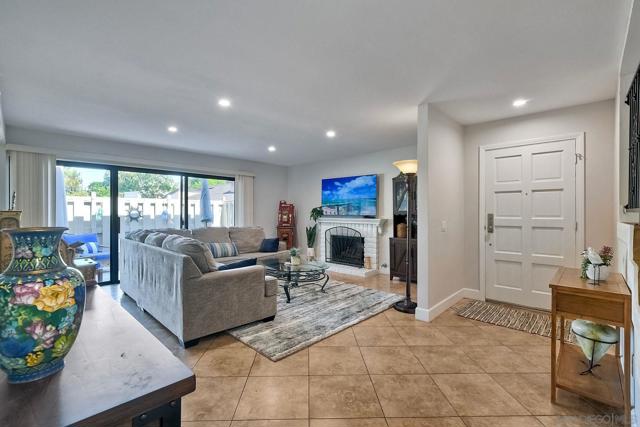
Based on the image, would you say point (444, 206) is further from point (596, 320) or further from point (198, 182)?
point (198, 182)

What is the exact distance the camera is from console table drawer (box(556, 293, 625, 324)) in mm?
1679

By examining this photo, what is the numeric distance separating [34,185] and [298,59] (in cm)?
431

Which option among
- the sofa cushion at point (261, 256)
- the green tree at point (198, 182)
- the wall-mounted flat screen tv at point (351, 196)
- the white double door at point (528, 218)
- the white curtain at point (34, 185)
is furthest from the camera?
the green tree at point (198, 182)

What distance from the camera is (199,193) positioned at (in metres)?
6.00

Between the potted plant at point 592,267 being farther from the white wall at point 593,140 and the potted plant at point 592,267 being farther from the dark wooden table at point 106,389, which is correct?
the dark wooden table at point 106,389

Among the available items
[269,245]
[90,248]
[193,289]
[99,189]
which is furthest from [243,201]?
[193,289]

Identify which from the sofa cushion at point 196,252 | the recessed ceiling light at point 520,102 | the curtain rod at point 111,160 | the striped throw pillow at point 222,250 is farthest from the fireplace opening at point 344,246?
the sofa cushion at point 196,252

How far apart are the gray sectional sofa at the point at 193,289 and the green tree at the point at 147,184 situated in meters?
2.02

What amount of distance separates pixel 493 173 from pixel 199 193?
526cm

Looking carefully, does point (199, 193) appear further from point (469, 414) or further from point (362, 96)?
Result: point (469, 414)

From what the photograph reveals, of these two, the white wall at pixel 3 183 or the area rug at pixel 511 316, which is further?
the white wall at pixel 3 183

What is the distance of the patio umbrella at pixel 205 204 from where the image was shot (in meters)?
6.04

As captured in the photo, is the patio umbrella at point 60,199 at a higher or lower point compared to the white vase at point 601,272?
higher

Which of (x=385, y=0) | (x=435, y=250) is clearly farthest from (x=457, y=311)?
(x=385, y=0)
